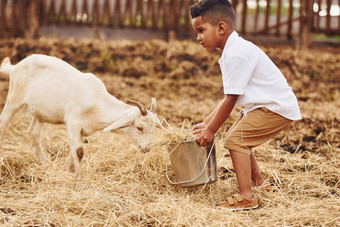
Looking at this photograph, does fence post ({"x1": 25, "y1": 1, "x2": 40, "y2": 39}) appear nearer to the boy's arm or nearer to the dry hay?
the dry hay

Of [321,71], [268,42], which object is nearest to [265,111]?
[321,71]

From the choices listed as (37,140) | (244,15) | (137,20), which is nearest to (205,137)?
(37,140)

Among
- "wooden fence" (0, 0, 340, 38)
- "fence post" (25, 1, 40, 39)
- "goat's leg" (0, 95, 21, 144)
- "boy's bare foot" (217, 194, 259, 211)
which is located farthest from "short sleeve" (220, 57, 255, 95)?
"fence post" (25, 1, 40, 39)

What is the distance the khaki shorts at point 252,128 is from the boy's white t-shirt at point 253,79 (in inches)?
2.2

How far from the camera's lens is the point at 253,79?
3.64 metres

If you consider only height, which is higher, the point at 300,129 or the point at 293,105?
the point at 293,105

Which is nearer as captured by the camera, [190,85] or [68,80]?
[68,80]

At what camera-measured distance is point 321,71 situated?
9680 millimetres

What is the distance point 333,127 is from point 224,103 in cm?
350

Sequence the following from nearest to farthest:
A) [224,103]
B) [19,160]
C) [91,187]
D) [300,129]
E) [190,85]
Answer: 1. [224,103]
2. [91,187]
3. [19,160]
4. [300,129]
5. [190,85]

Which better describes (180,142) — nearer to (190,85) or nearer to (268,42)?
(190,85)

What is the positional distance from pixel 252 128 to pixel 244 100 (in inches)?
9.8

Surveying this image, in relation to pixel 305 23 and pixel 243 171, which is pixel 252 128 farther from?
pixel 305 23

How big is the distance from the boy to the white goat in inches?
35.2
